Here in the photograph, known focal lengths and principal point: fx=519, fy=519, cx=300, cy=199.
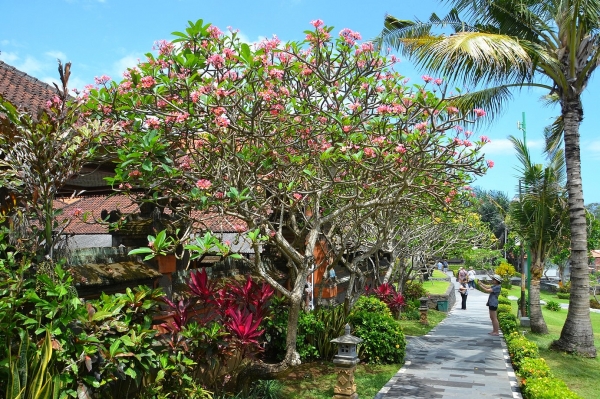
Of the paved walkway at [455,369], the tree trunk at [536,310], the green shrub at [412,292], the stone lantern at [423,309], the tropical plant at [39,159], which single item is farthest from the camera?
the green shrub at [412,292]

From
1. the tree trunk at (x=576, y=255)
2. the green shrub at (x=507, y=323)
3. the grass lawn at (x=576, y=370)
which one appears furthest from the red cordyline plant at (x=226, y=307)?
the green shrub at (x=507, y=323)

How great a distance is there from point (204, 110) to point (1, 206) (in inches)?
99.0

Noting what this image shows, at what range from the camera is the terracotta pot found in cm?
688

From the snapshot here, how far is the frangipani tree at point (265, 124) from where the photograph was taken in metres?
6.25

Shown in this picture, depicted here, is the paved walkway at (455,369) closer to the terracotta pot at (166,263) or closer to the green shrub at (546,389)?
the green shrub at (546,389)

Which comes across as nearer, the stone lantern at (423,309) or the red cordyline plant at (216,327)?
the red cordyline plant at (216,327)

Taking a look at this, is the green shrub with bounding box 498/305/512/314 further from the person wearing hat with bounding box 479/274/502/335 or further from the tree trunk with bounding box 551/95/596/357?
the tree trunk with bounding box 551/95/596/357

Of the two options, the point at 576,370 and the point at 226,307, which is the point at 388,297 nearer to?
the point at 576,370

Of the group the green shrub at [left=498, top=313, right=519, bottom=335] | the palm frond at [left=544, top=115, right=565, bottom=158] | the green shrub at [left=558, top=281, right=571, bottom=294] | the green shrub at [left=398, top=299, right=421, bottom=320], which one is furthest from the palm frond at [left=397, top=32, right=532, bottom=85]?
the green shrub at [left=558, top=281, right=571, bottom=294]

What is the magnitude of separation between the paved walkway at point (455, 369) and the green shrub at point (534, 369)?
1.32ft

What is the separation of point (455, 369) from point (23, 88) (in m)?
9.43

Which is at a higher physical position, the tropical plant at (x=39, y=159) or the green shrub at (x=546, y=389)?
the tropical plant at (x=39, y=159)

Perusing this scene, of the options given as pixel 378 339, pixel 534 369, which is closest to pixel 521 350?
pixel 534 369

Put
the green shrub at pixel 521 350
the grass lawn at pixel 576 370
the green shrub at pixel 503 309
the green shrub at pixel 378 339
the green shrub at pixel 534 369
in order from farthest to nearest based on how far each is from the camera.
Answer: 1. the green shrub at pixel 503 309
2. the green shrub at pixel 378 339
3. the green shrub at pixel 521 350
4. the grass lawn at pixel 576 370
5. the green shrub at pixel 534 369
